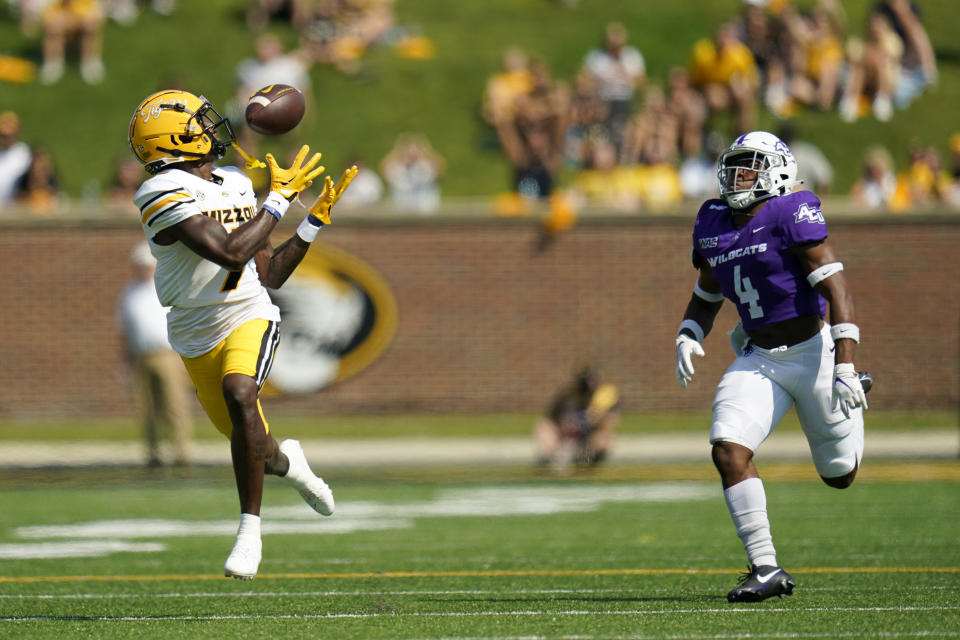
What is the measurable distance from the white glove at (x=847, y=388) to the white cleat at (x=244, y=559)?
7.89 feet

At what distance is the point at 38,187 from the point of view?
56.4 feet

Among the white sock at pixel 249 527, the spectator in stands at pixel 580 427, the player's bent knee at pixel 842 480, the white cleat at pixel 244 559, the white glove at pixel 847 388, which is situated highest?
the white glove at pixel 847 388

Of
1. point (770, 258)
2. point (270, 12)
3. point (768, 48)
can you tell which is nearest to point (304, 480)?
point (770, 258)

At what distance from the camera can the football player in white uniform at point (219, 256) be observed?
590cm

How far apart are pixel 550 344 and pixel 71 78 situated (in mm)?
8852

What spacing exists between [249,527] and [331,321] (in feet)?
37.7

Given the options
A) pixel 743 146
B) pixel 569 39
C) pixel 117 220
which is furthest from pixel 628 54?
pixel 743 146

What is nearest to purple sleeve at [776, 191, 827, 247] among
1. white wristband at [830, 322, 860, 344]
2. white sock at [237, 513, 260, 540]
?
white wristband at [830, 322, 860, 344]

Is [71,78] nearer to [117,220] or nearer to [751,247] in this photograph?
[117,220]

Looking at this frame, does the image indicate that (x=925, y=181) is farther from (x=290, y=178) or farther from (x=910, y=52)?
(x=290, y=178)

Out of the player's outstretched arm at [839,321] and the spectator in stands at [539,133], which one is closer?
the player's outstretched arm at [839,321]

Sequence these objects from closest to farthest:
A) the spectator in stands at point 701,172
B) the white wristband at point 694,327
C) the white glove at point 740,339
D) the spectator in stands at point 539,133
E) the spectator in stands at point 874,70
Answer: the white glove at point 740,339 → the white wristband at point 694,327 → the spectator in stands at point 701,172 → the spectator in stands at point 539,133 → the spectator in stands at point 874,70

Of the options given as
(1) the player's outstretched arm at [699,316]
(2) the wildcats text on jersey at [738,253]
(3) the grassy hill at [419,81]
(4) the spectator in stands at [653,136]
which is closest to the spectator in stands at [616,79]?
(4) the spectator in stands at [653,136]

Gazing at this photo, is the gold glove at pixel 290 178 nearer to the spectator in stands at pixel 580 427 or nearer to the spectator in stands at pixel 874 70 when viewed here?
the spectator in stands at pixel 580 427
